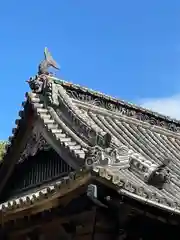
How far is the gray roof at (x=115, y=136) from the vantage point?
7.07 m

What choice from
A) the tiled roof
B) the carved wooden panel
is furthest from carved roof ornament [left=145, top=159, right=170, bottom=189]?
the carved wooden panel

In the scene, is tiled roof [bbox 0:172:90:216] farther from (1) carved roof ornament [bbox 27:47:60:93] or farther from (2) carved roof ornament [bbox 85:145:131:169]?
(1) carved roof ornament [bbox 27:47:60:93]

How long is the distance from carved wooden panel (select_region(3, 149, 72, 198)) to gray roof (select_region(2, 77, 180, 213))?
36cm

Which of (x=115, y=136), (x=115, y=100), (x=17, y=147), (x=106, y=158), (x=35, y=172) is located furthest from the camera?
(x=115, y=100)

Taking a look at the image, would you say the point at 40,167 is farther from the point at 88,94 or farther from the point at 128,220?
the point at 128,220

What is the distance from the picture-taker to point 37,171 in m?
10.3

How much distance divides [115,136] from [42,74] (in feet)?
6.26

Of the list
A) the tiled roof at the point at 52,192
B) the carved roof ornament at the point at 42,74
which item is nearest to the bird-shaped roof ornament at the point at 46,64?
the carved roof ornament at the point at 42,74

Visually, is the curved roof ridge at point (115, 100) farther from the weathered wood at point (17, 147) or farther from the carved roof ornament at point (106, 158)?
the carved roof ornament at point (106, 158)

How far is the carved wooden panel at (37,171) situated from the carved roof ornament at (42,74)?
4.21 feet

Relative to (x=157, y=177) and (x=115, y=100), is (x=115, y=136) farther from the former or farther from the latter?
(x=157, y=177)

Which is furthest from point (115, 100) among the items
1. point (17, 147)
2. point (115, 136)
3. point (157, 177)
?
point (157, 177)

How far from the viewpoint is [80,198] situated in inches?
306

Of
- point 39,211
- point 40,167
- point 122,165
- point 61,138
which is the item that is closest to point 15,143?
point 40,167
